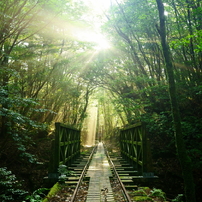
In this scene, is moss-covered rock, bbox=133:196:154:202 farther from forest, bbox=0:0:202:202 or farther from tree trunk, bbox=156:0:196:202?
forest, bbox=0:0:202:202

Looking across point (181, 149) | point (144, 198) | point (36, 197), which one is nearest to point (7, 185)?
point (36, 197)

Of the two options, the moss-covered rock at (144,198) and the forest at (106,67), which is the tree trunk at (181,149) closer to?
the forest at (106,67)

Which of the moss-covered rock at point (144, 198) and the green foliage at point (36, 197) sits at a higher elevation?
the moss-covered rock at point (144, 198)

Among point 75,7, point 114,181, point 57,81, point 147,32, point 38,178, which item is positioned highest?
point 75,7

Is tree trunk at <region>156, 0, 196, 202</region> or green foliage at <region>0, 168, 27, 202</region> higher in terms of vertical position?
tree trunk at <region>156, 0, 196, 202</region>

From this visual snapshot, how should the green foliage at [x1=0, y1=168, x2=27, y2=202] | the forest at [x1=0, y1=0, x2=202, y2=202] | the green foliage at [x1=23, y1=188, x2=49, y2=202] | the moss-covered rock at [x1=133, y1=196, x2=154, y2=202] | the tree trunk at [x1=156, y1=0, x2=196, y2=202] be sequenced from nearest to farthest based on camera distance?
the green foliage at [x1=23, y1=188, x2=49, y2=202] → the moss-covered rock at [x1=133, y1=196, x2=154, y2=202] → the tree trunk at [x1=156, y1=0, x2=196, y2=202] → the green foliage at [x1=0, y1=168, x2=27, y2=202] → the forest at [x1=0, y1=0, x2=202, y2=202]

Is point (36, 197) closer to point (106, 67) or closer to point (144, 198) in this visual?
point (144, 198)

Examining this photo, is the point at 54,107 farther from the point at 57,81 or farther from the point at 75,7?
the point at 75,7

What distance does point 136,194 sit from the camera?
17.2 ft

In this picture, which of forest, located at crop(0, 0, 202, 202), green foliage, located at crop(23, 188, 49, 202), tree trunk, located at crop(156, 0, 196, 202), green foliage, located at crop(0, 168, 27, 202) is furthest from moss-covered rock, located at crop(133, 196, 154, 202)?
green foliage, located at crop(0, 168, 27, 202)

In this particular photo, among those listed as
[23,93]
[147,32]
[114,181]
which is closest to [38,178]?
[114,181]

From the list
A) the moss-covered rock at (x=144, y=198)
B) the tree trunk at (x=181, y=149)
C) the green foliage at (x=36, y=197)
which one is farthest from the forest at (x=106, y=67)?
the moss-covered rock at (x=144, y=198)

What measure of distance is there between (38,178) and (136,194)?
249 inches

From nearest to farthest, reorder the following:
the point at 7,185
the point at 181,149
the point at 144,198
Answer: the point at 144,198 < the point at 7,185 < the point at 181,149
